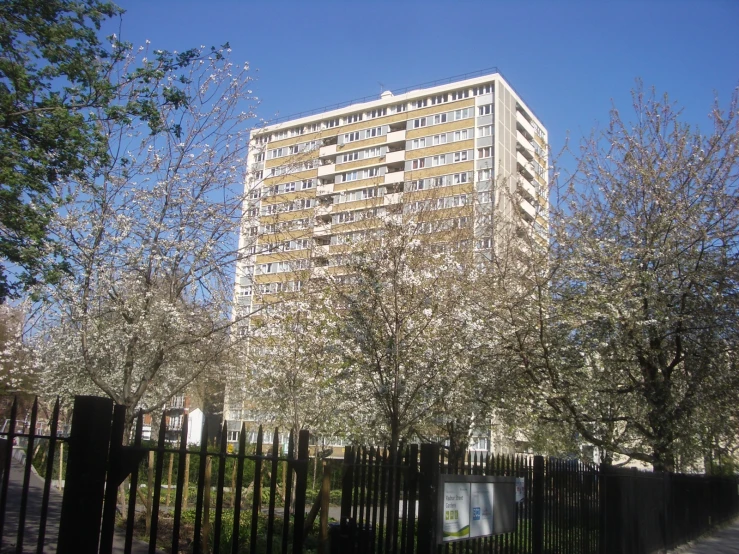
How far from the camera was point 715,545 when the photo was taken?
17.7 metres

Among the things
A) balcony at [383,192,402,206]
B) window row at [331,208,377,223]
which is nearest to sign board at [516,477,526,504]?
window row at [331,208,377,223]

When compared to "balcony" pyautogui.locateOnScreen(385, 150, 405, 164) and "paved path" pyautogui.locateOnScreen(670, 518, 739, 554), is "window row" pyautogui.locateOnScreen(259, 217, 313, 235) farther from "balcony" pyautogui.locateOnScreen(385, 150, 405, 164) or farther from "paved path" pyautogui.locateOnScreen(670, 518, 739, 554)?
"balcony" pyautogui.locateOnScreen(385, 150, 405, 164)

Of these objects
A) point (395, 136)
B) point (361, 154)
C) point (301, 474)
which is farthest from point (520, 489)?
point (361, 154)

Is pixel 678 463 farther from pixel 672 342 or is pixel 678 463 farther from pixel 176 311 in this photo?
pixel 176 311

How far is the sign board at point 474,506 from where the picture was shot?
582 cm

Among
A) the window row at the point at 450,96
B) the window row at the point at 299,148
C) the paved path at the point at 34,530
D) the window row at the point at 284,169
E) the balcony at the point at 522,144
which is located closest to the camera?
the paved path at the point at 34,530

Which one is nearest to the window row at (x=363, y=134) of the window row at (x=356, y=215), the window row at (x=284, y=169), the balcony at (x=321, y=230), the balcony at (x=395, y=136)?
the balcony at (x=395, y=136)

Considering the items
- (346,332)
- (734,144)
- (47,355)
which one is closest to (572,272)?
(734,144)

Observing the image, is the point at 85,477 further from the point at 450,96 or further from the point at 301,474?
the point at 450,96

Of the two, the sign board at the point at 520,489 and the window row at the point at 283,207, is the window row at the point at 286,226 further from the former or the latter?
the sign board at the point at 520,489

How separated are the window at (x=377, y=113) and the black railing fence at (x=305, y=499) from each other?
5824cm

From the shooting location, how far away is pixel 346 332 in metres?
11.7

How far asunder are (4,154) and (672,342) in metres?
13.1

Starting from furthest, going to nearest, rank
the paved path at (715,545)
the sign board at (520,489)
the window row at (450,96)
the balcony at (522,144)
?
1. the balcony at (522,144)
2. the window row at (450,96)
3. the paved path at (715,545)
4. the sign board at (520,489)
